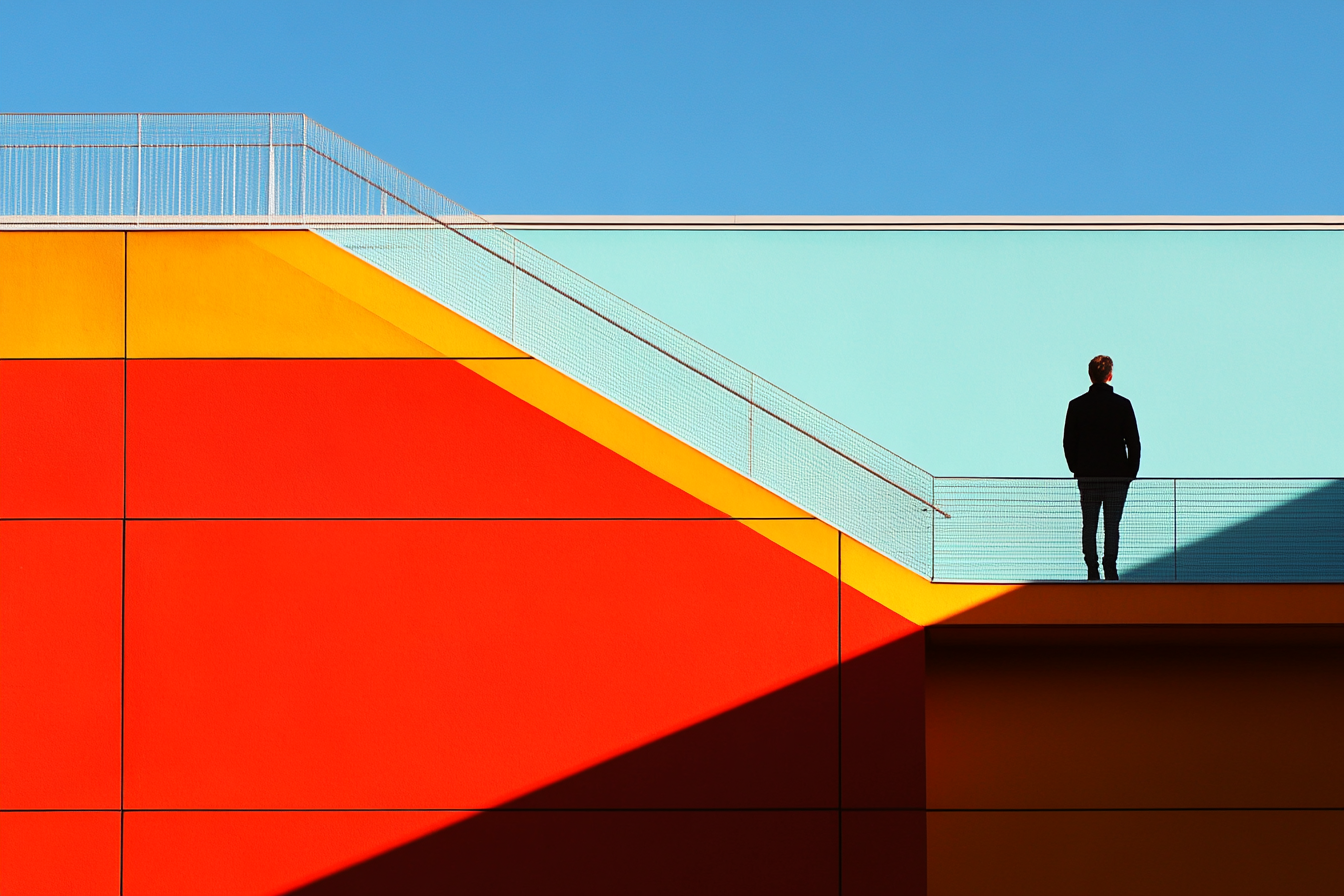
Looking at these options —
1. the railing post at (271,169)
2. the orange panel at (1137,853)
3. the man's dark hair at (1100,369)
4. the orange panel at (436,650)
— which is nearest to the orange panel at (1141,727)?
the orange panel at (1137,853)

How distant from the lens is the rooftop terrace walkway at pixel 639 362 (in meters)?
10.1

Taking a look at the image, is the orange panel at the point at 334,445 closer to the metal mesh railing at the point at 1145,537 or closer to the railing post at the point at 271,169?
the railing post at the point at 271,169

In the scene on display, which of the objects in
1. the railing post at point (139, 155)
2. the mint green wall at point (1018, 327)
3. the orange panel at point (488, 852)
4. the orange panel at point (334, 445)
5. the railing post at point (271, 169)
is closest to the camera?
the orange panel at point (488, 852)

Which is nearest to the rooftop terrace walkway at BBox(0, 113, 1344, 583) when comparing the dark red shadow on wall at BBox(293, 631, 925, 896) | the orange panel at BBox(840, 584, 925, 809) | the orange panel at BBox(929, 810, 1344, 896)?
the orange panel at BBox(840, 584, 925, 809)

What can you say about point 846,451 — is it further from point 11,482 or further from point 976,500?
point 11,482

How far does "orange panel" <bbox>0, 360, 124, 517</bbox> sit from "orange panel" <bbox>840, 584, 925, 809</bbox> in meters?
6.60

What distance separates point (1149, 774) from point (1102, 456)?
10.2 ft

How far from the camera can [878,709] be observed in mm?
10086

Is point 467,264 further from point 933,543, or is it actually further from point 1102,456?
point 1102,456

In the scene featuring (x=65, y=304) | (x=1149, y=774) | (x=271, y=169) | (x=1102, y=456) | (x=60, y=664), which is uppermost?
(x=271, y=169)

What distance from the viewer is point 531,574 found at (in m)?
10.3

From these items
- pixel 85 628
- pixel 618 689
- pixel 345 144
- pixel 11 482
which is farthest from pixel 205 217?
pixel 618 689

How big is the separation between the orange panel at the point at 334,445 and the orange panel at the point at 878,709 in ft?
8.14

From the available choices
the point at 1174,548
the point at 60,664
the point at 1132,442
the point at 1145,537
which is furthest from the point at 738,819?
the point at 60,664
